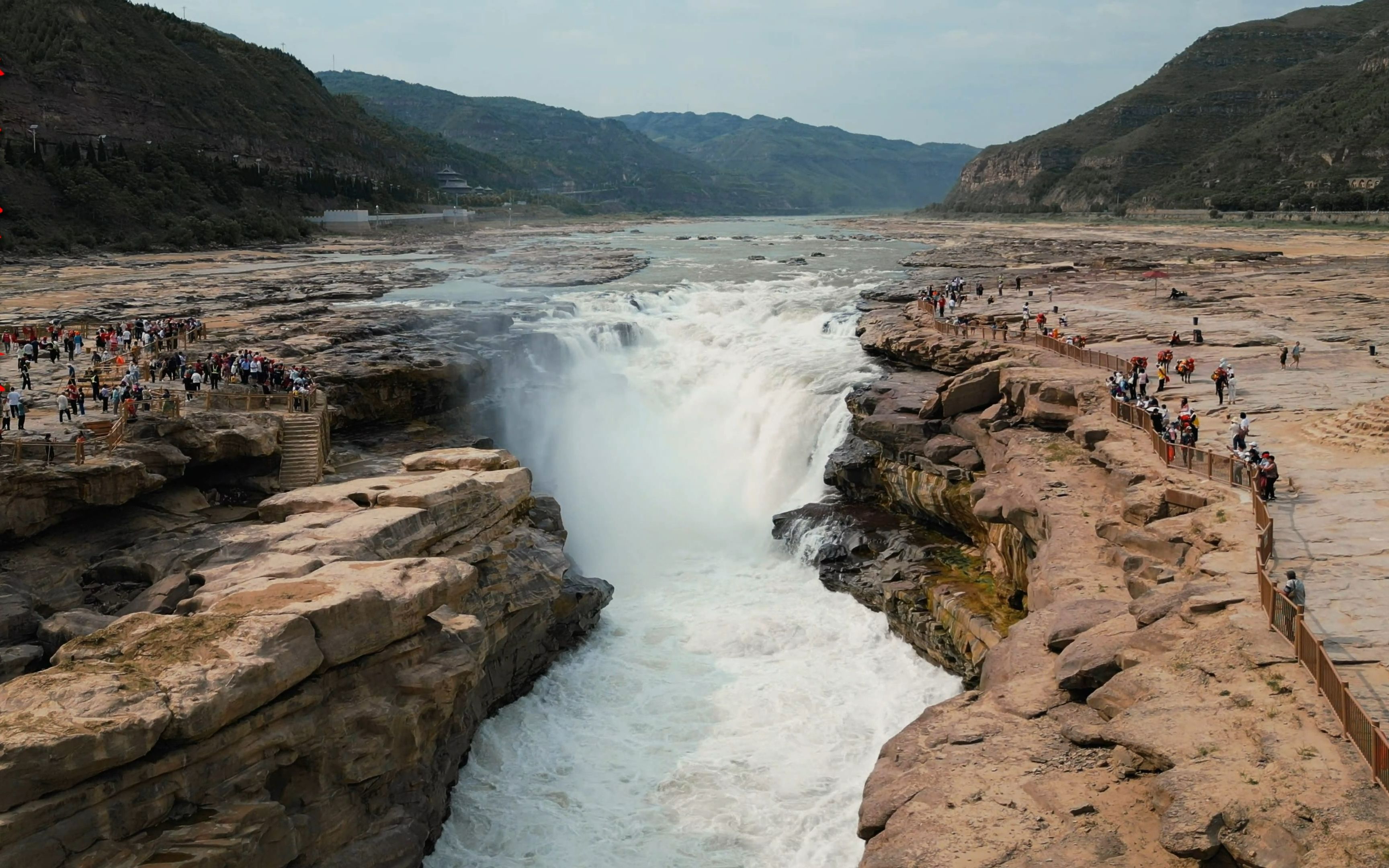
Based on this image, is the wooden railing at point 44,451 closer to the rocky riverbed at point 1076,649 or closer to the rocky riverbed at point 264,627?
the rocky riverbed at point 264,627

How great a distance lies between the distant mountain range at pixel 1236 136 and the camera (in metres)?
99.8

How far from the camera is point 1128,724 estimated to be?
1212 cm

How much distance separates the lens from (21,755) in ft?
35.4

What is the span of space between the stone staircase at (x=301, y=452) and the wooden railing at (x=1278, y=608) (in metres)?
18.3

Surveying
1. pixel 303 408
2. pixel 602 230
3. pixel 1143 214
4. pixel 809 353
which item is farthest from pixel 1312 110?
pixel 303 408

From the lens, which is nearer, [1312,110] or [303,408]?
[303,408]

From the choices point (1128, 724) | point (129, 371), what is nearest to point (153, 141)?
point (129, 371)

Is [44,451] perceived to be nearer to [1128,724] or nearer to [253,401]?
[253,401]

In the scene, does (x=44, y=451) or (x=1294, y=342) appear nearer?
(x=44, y=451)

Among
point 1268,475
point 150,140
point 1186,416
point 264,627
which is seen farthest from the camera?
point 150,140

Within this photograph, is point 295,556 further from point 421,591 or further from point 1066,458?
point 1066,458

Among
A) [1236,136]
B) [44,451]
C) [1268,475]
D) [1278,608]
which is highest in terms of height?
[1236,136]

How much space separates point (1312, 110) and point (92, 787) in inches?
5090

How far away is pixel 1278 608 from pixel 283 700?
1292cm
